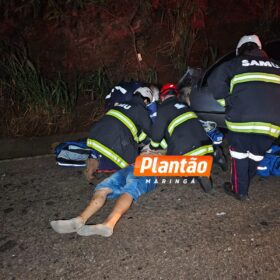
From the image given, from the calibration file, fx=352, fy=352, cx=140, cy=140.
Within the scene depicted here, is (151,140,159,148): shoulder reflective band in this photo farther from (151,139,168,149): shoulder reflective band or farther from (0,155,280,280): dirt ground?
(0,155,280,280): dirt ground

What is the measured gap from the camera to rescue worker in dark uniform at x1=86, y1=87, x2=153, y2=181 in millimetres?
3576

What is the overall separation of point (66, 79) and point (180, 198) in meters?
3.47

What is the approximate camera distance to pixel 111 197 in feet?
11.2

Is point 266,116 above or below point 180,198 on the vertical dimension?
above

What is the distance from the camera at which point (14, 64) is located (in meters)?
5.27

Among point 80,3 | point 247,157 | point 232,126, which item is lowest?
point 247,157

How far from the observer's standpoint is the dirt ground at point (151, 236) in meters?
2.61

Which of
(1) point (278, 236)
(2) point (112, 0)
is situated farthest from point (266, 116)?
(2) point (112, 0)

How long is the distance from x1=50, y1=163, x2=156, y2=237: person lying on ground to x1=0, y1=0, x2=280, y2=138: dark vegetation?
2034mm

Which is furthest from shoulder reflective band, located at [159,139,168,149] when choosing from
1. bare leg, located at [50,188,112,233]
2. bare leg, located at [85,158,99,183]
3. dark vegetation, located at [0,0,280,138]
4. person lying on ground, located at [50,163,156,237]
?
dark vegetation, located at [0,0,280,138]

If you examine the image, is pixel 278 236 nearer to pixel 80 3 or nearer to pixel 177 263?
pixel 177 263

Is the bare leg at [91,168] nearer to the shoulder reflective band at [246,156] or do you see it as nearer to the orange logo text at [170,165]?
the orange logo text at [170,165]

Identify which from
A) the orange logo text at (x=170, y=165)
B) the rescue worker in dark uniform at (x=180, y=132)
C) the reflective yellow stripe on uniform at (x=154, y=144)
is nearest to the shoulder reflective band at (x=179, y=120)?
the rescue worker in dark uniform at (x=180, y=132)

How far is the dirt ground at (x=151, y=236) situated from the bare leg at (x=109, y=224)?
87mm
